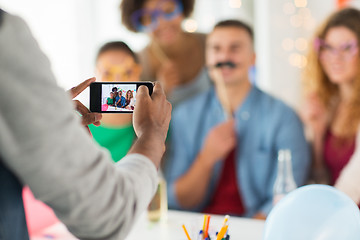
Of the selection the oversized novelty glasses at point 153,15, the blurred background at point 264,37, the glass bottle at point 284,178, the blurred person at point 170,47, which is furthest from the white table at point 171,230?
the blurred background at point 264,37

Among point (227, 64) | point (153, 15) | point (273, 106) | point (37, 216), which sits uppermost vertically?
point (153, 15)

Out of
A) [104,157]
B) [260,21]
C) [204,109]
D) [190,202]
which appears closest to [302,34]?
[260,21]

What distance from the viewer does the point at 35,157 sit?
0.36 meters

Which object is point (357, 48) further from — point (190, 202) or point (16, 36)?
point (16, 36)

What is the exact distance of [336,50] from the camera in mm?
1477

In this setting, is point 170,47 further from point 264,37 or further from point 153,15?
point 264,37

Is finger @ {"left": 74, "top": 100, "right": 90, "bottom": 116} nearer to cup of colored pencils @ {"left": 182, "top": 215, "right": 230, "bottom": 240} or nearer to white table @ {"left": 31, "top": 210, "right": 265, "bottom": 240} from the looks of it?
cup of colored pencils @ {"left": 182, "top": 215, "right": 230, "bottom": 240}

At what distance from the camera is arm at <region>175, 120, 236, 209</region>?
5.03 feet

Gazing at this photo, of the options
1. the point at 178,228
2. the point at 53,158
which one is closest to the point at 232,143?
the point at 178,228

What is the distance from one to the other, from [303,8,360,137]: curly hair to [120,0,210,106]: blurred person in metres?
0.49

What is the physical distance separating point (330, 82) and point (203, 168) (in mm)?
664

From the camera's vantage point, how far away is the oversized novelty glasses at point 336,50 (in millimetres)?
1448

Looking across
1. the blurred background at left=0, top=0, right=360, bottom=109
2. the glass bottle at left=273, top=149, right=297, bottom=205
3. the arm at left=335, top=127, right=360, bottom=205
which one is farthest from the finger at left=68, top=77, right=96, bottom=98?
the blurred background at left=0, top=0, right=360, bottom=109

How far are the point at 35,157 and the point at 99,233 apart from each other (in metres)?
0.12
